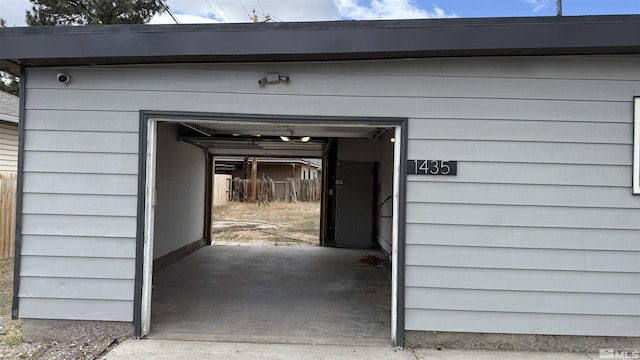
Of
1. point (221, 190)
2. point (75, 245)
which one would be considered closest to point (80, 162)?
point (75, 245)

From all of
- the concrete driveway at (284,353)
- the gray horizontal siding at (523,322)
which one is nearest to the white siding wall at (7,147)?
the concrete driveway at (284,353)

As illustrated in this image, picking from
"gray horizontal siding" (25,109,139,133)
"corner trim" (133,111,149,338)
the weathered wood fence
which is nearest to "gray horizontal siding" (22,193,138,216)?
"corner trim" (133,111,149,338)

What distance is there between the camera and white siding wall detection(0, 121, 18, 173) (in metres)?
9.45

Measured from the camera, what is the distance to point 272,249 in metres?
8.94

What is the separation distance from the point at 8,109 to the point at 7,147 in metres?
0.89

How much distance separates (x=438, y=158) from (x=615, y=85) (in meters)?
1.58

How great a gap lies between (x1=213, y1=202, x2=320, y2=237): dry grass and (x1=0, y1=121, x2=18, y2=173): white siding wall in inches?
257

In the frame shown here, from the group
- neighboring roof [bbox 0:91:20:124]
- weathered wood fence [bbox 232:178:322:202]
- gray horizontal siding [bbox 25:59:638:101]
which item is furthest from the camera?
weathered wood fence [bbox 232:178:322:202]

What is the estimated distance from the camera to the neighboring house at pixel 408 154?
11.4 ft

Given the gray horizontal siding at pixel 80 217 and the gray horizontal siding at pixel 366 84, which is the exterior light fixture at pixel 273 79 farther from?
the gray horizontal siding at pixel 80 217

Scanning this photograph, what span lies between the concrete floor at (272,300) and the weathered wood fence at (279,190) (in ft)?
46.3

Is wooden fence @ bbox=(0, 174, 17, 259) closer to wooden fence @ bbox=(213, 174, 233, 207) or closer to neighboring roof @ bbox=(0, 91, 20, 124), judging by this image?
neighboring roof @ bbox=(0, 91, 20, 124)

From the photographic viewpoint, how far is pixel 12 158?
9789 millimetres

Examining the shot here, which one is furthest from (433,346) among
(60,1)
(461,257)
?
(60,1)
